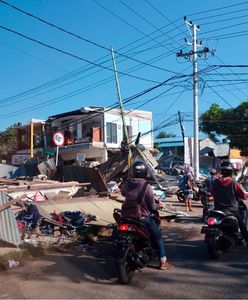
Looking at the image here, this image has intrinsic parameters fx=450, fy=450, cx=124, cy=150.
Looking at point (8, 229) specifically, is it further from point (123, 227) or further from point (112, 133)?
point (112, 133)

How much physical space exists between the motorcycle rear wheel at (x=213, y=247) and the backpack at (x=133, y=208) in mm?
1623

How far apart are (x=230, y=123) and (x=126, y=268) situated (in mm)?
40532

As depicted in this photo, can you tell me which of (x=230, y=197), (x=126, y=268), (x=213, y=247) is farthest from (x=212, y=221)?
(x=126, y=268)

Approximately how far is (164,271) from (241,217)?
212 centimetres

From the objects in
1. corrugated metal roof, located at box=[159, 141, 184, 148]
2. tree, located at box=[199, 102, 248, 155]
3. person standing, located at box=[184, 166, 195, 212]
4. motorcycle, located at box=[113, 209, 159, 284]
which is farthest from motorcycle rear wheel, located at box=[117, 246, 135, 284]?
corrugated metal roof, located at box=[159, 141, 184, 148]

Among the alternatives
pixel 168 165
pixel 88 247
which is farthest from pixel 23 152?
pixel 88 247

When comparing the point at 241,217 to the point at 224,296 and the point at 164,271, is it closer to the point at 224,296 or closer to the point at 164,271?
the point at 164,271

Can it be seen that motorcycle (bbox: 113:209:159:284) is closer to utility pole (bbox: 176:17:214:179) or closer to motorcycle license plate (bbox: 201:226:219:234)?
motorcycle license plate (bbox: 201:226:219:234)

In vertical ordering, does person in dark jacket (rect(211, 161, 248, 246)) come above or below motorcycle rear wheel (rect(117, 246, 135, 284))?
above

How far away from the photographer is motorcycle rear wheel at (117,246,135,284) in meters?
6.48

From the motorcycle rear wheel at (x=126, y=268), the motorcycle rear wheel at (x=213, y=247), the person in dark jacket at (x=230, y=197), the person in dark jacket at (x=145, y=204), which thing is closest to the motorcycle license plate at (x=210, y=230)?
the motorcycle rear wheel at (x=213, y=247)

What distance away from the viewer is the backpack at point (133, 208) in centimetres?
718

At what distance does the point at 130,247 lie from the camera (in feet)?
22.0

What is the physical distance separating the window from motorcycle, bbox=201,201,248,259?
107ft
